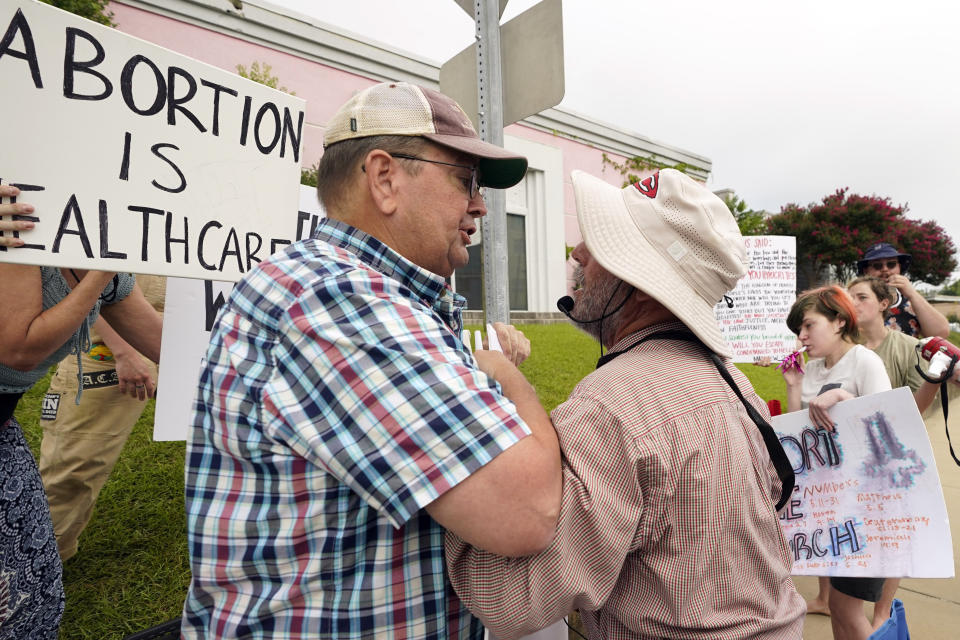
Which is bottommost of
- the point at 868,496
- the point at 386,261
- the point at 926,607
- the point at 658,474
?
the point at 926,607

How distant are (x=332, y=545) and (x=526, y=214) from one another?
1330 cm

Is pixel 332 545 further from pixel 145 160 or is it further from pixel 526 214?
pixel 526 214

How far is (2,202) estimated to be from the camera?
1.35m

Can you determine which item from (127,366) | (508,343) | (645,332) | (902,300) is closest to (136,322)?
(127,366)

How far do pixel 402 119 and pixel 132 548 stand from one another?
263 cm

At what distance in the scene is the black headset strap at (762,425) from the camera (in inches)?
50.7

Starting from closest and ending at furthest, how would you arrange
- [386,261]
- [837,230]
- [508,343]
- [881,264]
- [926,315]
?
[386,261]
[508,343]
[926,315]
[881,264]
[837,230]

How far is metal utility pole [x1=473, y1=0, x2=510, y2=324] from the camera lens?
89.3 inches

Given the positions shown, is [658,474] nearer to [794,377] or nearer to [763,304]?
[794,377]

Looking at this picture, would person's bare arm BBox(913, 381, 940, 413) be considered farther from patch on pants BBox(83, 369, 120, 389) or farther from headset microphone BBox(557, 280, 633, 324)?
patch on pants BBox(83, 369, 120, 389)

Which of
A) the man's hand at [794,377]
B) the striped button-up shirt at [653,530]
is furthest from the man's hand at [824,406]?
the man's hand at [794,377]

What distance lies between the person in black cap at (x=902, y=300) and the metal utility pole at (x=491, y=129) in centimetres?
325

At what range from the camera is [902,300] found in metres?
4.71

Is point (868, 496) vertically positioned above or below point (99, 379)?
below
